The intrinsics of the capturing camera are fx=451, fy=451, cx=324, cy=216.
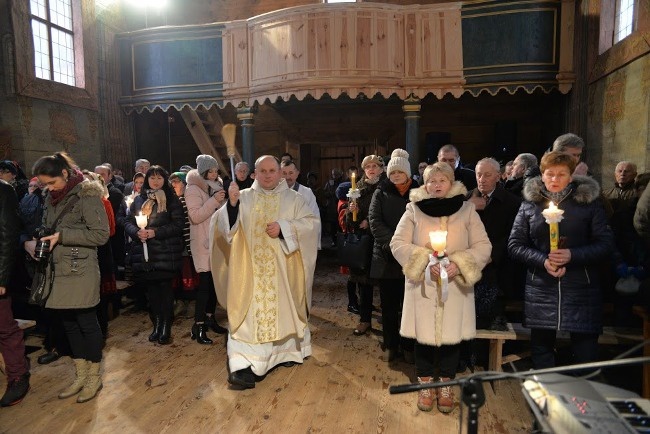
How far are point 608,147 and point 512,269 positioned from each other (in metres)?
4.20

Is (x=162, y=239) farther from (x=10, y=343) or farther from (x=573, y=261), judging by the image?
(x=573, y=261)

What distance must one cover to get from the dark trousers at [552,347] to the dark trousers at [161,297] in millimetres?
3437

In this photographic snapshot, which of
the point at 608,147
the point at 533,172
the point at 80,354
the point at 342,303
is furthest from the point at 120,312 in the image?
the point at 608,147

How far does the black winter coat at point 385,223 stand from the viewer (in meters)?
3.92

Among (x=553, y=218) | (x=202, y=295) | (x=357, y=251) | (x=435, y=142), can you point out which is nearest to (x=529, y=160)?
(x=553, y=218)

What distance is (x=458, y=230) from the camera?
315cm

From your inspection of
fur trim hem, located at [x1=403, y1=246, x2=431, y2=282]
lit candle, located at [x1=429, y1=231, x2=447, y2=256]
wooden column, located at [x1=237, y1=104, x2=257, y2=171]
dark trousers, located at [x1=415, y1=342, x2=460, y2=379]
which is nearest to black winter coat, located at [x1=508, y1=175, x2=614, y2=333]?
dark trousers, located at [x1=415, y1=342, x2=460, y2=379]

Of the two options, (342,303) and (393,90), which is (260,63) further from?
(342,303)

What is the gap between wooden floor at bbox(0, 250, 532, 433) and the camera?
10.1 feet

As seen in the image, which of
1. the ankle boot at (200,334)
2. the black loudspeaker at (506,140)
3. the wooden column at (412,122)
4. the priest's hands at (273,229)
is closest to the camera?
the priest's hands at (273,229)

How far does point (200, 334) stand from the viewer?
15.4 ft

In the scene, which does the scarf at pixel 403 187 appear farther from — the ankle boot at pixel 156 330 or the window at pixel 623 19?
the window at pixel 623 19

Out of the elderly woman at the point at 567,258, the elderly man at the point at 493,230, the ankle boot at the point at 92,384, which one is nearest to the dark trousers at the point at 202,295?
the ankle boot at the point at 92,384

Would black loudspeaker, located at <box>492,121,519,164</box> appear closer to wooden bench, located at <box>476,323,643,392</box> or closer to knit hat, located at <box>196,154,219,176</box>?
wooden bench, located at <box>476,323,643,392</box>
